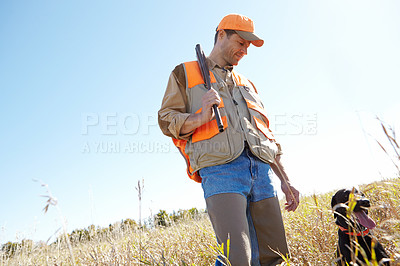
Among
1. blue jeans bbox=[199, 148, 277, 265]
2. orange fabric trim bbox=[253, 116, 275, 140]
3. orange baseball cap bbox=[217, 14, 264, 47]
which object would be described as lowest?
blue jeans bbox=[199, 148, 277, 265]

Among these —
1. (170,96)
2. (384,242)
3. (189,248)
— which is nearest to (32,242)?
(189,248)

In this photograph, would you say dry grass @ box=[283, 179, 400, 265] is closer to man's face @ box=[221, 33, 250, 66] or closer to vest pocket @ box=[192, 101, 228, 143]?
vest pocket @ box=[192, 101, 228, 143]

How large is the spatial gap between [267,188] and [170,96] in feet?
3.87

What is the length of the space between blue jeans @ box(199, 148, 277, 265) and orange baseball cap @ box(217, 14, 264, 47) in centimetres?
110

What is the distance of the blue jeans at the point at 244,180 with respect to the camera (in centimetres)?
221

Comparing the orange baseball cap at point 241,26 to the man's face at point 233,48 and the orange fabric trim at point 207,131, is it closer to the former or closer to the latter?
the man's face at point 233,48

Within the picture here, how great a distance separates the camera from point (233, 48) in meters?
2.80

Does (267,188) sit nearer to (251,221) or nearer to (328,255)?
(251,221)

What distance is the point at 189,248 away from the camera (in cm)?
350

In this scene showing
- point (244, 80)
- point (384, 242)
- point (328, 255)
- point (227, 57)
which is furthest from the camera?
point (244, 80)

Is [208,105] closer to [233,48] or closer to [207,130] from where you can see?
[207,130]

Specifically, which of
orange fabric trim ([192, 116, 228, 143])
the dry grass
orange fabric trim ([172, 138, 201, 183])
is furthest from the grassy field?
orange fabric trim ([192, 116, 228, 143])

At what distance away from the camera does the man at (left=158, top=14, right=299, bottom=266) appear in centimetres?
214

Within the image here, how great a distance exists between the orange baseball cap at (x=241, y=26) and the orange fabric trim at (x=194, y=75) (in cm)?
48
